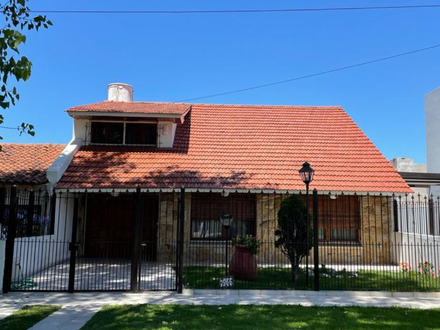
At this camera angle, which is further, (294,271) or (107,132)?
(107,132)

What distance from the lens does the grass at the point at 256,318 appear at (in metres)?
6.10

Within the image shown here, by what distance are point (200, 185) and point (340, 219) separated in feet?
17.2

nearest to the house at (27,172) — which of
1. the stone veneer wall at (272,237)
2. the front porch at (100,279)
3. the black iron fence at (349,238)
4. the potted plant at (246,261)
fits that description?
the front porch at (100,279)

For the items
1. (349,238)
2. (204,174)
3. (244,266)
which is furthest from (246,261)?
(349,238)

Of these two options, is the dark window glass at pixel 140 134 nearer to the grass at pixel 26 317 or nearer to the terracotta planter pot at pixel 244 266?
the terracotta planter pot at pixel 244 266

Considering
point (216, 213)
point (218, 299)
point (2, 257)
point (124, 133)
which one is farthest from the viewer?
point (124, 133)

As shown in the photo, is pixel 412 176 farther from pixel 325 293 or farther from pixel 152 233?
pixel 152 233

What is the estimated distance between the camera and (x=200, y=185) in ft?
38.5

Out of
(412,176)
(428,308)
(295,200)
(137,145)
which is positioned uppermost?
(137,145)

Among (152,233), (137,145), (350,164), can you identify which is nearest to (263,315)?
(152,233)

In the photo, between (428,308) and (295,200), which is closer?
(428,308)

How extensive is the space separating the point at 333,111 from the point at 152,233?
1008 cm

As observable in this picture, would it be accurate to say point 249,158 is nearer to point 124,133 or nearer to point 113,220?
point 124,133

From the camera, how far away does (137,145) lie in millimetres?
14258
